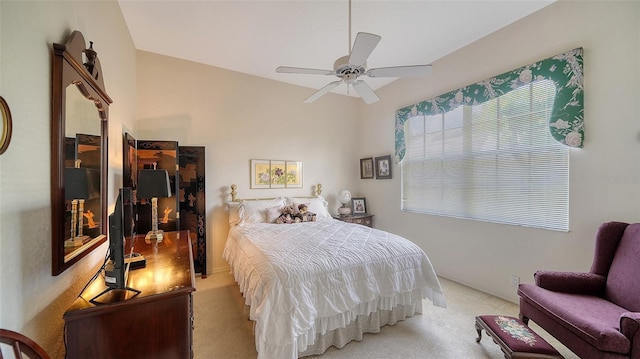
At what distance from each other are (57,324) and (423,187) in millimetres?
3799

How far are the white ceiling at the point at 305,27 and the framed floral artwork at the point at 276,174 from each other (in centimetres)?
152

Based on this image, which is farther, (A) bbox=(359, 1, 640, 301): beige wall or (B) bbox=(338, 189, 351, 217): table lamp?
(B) bbox=(338, 189, 351, 217): table lamp

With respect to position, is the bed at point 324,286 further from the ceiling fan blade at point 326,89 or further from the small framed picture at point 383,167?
the small framed picture at point 383,167

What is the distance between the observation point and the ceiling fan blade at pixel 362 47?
1.52m

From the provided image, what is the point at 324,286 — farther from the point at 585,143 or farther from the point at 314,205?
the point at 585,143

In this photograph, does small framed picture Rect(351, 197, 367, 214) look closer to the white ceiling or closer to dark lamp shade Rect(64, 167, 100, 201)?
the white ceiling

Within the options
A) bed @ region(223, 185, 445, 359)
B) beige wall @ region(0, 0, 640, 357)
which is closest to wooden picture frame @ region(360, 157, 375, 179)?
beige wall @ region(0, 0, 640, 357)

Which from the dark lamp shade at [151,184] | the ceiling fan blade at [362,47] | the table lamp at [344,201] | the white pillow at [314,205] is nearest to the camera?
the ceiling fan blade at [362,47]

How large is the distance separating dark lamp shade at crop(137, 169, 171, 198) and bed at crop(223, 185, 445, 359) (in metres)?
0.93

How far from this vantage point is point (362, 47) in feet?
5.42

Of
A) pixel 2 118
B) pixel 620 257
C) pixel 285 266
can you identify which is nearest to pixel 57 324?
pixel 2 118

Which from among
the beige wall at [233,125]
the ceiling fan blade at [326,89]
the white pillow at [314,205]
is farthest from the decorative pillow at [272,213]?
the ceiling fan blade at [326,89]

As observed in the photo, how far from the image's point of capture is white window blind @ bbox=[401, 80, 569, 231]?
239 centimetres

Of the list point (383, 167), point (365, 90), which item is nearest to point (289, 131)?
point (383, 167)
